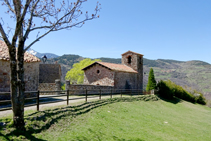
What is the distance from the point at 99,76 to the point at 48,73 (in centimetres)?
996

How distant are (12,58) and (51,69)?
24089 mm

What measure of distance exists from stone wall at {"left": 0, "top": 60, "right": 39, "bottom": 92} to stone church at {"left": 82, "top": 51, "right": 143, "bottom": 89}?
11.9m

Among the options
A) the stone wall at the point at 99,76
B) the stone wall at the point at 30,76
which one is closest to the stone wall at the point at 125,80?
the stone wall at the point at 99,76

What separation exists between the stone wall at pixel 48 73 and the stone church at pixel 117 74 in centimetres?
590

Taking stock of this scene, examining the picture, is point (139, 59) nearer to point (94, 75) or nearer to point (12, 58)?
point (94, 75)

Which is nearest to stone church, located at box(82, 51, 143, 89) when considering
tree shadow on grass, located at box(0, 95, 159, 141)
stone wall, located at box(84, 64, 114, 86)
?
stone wall, located at box(84, 64, 114, 86)

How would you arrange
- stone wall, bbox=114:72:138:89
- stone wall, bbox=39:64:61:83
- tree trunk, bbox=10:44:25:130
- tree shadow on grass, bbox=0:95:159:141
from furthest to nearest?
Answer: stone wall, bbox=39:64:61:83 → stone wall, bbox=114:72:138:89 → tree trunk, bbox=10:44:25:130 → tree shadow on grass, bbox=0:95:159:141

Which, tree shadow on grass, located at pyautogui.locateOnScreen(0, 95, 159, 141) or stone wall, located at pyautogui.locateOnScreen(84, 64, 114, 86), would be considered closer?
tree shadow on grass, located at pyautogui.locateOnScreen(0, 95, 159, 141)

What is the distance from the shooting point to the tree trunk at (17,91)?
5.43m

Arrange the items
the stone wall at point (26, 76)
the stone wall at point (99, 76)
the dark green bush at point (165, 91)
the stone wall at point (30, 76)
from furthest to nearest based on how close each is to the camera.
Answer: the dark green bush at point (165, 91), the stone wall at point (99, 76), the stone wall at point (30, 76), the stone wall at point (26, 76)

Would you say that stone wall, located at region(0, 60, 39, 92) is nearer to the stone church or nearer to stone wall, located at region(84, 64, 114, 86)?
the stone church

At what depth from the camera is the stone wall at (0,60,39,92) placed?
32.4 ft

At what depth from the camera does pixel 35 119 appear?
21.1ft

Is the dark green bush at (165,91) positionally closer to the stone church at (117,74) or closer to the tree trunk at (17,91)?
the stone church at (117,74)
